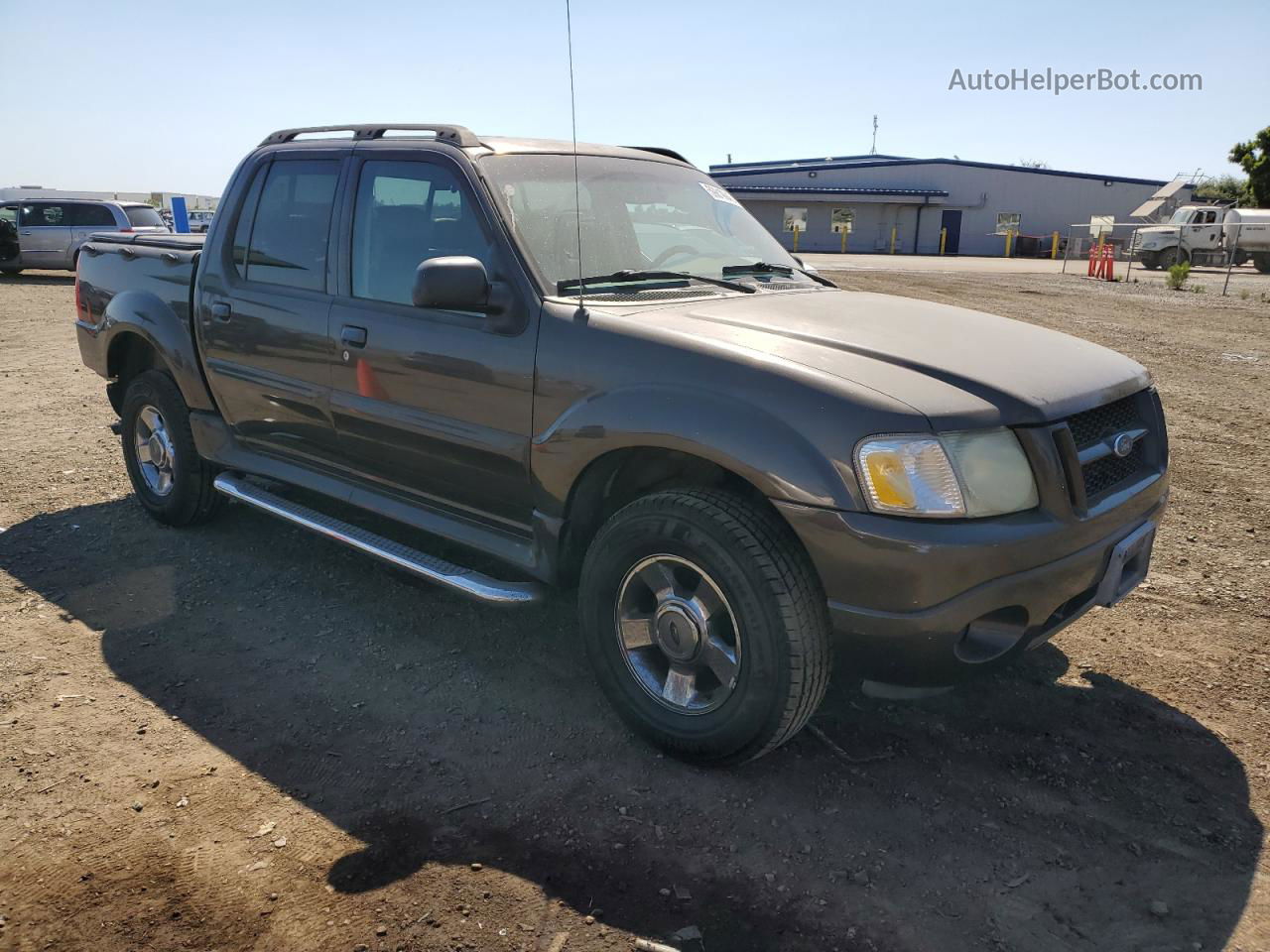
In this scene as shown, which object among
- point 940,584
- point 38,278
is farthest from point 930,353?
point 38,278

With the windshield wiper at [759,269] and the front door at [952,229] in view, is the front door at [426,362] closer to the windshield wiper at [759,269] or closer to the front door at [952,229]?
the windshield wiper at [759,269]

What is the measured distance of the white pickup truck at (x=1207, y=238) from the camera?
30031 mm

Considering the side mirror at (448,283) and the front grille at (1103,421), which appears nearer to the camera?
the front grille at (1103,421)

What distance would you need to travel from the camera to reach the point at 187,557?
16.0 ft

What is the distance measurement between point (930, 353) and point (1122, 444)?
2.25 feet

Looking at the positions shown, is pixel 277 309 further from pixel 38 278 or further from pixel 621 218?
pixel 38 278

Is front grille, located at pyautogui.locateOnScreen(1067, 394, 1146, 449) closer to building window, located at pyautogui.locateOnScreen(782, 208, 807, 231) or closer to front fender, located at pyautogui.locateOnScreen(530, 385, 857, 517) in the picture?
front fender, located at pyautogui.locateOnScreen(530, 385, 857, 517)

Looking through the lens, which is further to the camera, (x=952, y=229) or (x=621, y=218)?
(x=952, y=229)

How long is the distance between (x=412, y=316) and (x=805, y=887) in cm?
237

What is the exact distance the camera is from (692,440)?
279 cm

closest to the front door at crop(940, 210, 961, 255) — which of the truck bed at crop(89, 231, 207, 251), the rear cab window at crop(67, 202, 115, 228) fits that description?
the rear cab window at crop(67, 202, 115, 228)

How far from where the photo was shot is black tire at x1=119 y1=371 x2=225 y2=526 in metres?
4.98

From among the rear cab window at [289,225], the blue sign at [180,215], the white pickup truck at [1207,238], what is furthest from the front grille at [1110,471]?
the white pickup truck at [1207,238]

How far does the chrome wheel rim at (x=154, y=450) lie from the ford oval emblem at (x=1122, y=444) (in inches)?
174
